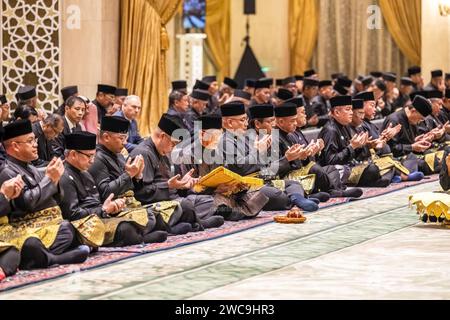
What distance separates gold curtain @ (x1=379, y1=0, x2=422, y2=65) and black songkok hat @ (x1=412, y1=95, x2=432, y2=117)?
22.8 ft

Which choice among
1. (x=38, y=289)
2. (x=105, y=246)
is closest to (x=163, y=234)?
(x=105, y=246)

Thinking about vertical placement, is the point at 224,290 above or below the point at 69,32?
below

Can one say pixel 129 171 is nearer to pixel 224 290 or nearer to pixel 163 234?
pixel 163 234

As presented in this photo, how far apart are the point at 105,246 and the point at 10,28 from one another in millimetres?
6419

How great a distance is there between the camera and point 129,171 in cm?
844

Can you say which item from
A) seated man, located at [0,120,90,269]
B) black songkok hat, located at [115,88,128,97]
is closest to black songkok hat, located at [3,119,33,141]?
seated man, located at [0,120,90,269]

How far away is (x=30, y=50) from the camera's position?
14141 mm

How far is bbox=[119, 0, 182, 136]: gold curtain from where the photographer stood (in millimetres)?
14383

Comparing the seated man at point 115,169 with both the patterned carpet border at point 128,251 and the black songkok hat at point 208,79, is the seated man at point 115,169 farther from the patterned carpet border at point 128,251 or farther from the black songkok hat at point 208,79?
the black songkok hat at point 208,79

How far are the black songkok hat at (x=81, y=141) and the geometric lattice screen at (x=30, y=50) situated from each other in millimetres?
6239

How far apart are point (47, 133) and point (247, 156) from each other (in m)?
1.72

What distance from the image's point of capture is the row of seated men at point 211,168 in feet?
24.7

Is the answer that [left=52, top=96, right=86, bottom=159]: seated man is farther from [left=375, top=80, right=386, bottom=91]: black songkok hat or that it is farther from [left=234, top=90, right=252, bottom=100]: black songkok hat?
[left=375, top=80, right=386, bottom=91]: black songkok hat
